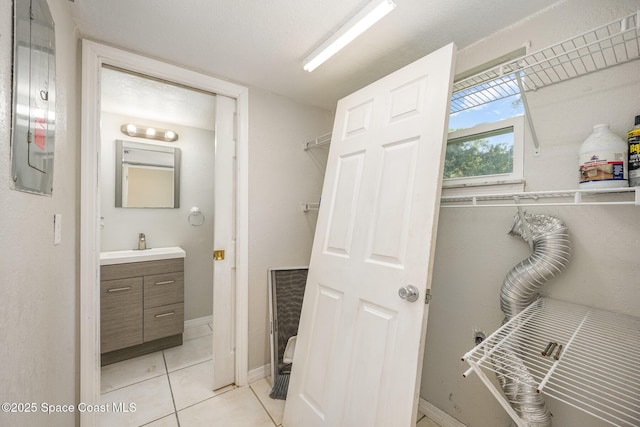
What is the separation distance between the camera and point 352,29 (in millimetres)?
1311

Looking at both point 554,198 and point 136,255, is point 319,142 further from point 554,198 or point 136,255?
point 136,255

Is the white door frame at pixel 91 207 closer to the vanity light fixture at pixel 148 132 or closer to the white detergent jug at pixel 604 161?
the vanity light fixture at pixel 148 132

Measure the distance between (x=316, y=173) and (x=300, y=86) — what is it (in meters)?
0.76

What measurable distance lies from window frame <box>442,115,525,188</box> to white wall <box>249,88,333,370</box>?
4.03ft

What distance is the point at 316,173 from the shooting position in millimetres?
2420

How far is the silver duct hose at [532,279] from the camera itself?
3.47 ft

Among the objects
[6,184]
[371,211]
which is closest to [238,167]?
[371,211]

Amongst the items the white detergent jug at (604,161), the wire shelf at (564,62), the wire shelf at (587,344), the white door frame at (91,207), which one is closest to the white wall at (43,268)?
the white door frame at (91,207)

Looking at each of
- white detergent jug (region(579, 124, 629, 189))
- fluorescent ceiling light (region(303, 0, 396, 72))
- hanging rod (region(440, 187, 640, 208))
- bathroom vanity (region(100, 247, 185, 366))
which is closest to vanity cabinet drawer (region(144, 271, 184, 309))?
bathroom vanity (region(100, 247, 185, 366))

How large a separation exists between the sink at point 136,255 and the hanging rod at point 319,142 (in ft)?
5.54

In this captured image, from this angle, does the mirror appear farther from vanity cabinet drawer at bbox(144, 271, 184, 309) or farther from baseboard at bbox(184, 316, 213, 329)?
baseboard at bbox(184, 316, 213, 329)

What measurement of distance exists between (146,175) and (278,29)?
2.28m

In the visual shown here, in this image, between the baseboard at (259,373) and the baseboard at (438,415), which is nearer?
the baseboard at (438,415)

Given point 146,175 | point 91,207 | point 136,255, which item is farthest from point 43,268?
point 146,175
